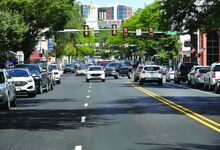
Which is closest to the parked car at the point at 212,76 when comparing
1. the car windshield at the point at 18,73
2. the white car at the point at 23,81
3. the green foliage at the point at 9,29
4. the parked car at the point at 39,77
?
the parked car at the point at 39,77

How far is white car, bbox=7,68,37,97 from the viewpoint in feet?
113

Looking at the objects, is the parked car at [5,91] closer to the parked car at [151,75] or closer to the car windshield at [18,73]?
the car windshield at [18,73]

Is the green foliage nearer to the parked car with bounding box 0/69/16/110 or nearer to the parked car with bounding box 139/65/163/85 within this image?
the parked car with bounding box 139/65/163/85

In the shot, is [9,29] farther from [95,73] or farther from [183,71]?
[183,71]

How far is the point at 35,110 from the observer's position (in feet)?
81.7

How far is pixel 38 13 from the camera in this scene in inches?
2411

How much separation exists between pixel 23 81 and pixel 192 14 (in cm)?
Result: 946

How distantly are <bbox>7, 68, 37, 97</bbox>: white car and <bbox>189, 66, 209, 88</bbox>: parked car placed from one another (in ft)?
49.4

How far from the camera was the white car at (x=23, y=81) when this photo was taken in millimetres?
34562

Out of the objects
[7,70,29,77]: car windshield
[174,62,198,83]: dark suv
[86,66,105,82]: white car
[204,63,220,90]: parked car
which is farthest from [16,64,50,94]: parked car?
[86,66,105,82]: white car

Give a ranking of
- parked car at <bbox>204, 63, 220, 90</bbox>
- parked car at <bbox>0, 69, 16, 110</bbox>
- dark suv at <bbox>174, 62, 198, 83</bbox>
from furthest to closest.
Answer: dark suv at <bbox>174, 62, 198, 83</bbox> → parked car at <bbox>204, 63, 220, 90</bbox> → parked car at <bbox>0, 69, 16, 110</bbox>

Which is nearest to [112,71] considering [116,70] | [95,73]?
[116,70]

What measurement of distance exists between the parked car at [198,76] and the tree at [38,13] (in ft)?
56.8

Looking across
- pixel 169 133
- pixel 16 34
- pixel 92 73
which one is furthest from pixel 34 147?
pixel 92 73
